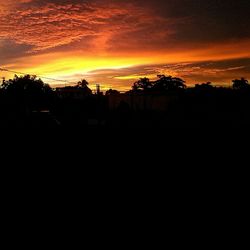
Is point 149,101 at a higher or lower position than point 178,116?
higher

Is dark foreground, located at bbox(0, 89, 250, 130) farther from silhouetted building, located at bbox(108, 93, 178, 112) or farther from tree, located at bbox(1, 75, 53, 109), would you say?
tree, located at bbox(1, 75, 53, 109)

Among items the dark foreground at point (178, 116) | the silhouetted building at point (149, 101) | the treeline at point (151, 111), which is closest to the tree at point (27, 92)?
the treeline at point (151, 111)

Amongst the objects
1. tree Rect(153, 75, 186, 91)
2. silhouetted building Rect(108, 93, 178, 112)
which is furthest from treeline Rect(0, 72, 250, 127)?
tree Rect(153, 75, 186, 91)

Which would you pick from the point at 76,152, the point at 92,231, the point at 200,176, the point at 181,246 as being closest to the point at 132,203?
the point at 92,231

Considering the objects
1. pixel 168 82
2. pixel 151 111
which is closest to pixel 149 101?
pixel 151 111

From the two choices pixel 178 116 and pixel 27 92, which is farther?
pixel 27 92

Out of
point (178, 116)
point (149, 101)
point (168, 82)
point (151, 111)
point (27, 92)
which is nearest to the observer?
point (178, 116)

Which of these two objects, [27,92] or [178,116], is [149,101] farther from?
[27,92]

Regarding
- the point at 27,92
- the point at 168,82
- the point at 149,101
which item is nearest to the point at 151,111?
the point at 149,101

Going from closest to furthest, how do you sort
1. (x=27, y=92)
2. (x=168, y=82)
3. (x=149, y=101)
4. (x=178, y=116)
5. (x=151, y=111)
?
(x=178, y=116), (x=151, y=111), (x=149, y=101), (x=27, y=92), (x=168, y=82)

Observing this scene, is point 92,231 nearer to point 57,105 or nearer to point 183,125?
point 183,125

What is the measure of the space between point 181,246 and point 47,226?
90.1 inches

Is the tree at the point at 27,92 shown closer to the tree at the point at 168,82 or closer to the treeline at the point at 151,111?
the treeline at the point at 151,111

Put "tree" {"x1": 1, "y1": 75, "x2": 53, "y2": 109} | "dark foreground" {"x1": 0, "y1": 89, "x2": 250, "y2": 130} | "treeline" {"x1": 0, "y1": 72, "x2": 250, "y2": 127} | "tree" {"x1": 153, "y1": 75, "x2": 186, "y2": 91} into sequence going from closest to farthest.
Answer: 1. "dark foreground" {"x1": 0, "y1": 89, "x2": 250, "y2": 130}
2. "treeline" {"x1": 0, "y1": 72, "x2": 250, "y2": 127}
3. "tree" {"x1": 1, "y1": 75, "x2": 53, "y2": 109}
4. "tree" {"x1": 153, "y1": 75, "x2": 186, "y2": 91}
